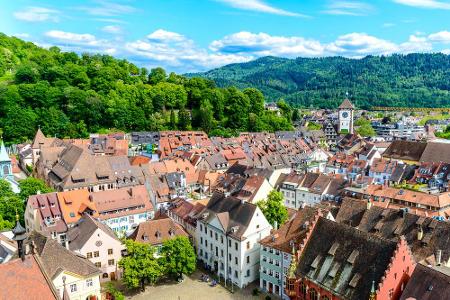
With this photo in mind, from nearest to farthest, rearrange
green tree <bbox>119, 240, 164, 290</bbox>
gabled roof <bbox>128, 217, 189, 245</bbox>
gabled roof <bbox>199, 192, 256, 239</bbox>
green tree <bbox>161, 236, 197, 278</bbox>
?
1. green tree <bbox>119, 240, 164, 290</bbox>
2. green tree <bbox>161, 236, 197, 278</bbox>
3. gabled roof <bbox>199, 192, 256, 239</bbox>
4. gabled roof <bbox>128, 217, 189, 245</bbox>

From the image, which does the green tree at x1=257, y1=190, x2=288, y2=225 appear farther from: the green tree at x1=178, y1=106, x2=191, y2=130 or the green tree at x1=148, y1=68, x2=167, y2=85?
the green tree at x1=148, y1=68, x2=167, y2=85

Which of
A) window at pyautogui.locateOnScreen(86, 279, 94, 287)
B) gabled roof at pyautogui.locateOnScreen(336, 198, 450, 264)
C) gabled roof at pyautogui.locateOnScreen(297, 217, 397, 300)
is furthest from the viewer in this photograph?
gabled roof at pyautogui.locateOnScreen(336, 198, 450, 264)

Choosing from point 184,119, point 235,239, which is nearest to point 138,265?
point 235,239

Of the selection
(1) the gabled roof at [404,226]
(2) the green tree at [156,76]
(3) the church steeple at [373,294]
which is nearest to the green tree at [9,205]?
(1) the gabled roof at [404,226]

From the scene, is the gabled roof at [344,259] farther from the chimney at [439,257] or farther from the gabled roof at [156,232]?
the gabled roof at [156,232]

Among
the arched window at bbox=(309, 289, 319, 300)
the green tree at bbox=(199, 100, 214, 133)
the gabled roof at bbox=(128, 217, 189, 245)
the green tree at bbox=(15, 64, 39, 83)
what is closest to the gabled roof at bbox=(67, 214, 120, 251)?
the gabled roof at bbox=(128, 217, 189, 245)

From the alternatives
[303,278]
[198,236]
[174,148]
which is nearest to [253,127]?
[174,148]

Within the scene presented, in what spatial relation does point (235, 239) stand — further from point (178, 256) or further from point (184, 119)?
point (184, 119)
